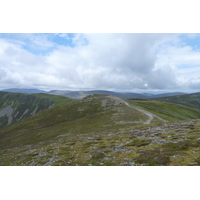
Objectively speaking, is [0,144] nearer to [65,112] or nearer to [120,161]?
[65,112]

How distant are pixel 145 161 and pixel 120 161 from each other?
11.7 ft

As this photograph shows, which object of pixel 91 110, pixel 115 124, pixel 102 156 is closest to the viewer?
pixel 102 156

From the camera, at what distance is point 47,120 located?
112938 millimetres

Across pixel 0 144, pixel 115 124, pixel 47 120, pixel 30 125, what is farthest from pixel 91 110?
pixel 0 144

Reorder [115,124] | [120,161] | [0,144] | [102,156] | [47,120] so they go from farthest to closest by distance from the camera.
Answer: [47,120] → [0,144] → [115,124] → [102,156] → [120,161]

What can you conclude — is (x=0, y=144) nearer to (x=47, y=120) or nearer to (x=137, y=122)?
(x=47, y=120)

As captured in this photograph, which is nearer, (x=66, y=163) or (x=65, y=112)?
(x=66, y=163)

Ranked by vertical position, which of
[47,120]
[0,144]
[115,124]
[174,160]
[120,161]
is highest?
[174,160]

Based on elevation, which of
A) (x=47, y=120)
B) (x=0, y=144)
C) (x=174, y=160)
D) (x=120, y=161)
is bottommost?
(x=0, y=144)

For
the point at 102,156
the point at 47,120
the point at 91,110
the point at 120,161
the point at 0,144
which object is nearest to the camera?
the point at 120,161

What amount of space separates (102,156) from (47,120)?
99.4m

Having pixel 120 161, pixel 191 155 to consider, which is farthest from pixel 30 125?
pixel 191 155

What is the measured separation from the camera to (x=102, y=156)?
78.6ft

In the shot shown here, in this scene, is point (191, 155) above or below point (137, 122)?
above
